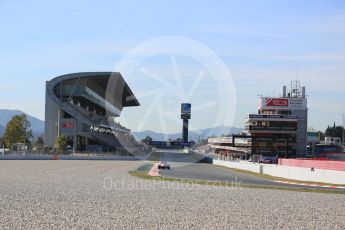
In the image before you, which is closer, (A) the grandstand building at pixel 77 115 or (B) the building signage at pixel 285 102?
(A) the grandstand building at pixel 77 115

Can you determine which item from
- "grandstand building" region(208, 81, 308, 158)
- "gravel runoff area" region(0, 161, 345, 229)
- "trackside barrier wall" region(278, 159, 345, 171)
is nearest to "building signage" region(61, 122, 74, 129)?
"grandstand building" region(208, 81, 308, 158)

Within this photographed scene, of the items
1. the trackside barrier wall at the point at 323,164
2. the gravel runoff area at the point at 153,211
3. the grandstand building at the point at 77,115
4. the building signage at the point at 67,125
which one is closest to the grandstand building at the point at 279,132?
the grandstand building at the point at 77,115

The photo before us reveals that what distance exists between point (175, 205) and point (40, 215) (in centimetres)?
563

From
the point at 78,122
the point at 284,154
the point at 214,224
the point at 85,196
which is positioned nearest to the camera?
the point at 214,224

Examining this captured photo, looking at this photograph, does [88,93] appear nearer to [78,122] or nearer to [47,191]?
[78,122]

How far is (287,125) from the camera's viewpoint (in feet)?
490

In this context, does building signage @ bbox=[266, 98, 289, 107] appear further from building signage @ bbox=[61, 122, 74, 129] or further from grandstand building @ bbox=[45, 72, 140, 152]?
building signage @ bbox=[61, 122, 74, 129]

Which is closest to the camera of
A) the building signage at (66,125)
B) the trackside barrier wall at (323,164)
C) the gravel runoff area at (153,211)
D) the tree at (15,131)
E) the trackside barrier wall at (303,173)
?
the gravel runoff area at (153,211)

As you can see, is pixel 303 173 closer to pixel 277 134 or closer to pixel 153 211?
pixel 153 211

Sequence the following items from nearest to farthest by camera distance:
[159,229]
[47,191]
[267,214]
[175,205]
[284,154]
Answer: [159,229]
[267,214]
[175,205]
[47,191]
[284,154]

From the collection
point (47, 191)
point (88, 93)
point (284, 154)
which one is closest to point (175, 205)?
point (47, 191)

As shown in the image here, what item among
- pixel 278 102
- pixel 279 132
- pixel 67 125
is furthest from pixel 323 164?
pixel 278 102

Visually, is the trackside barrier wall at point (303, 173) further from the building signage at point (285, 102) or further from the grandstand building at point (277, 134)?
the building signage at point (285, 102)

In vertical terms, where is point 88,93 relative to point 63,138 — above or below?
above
